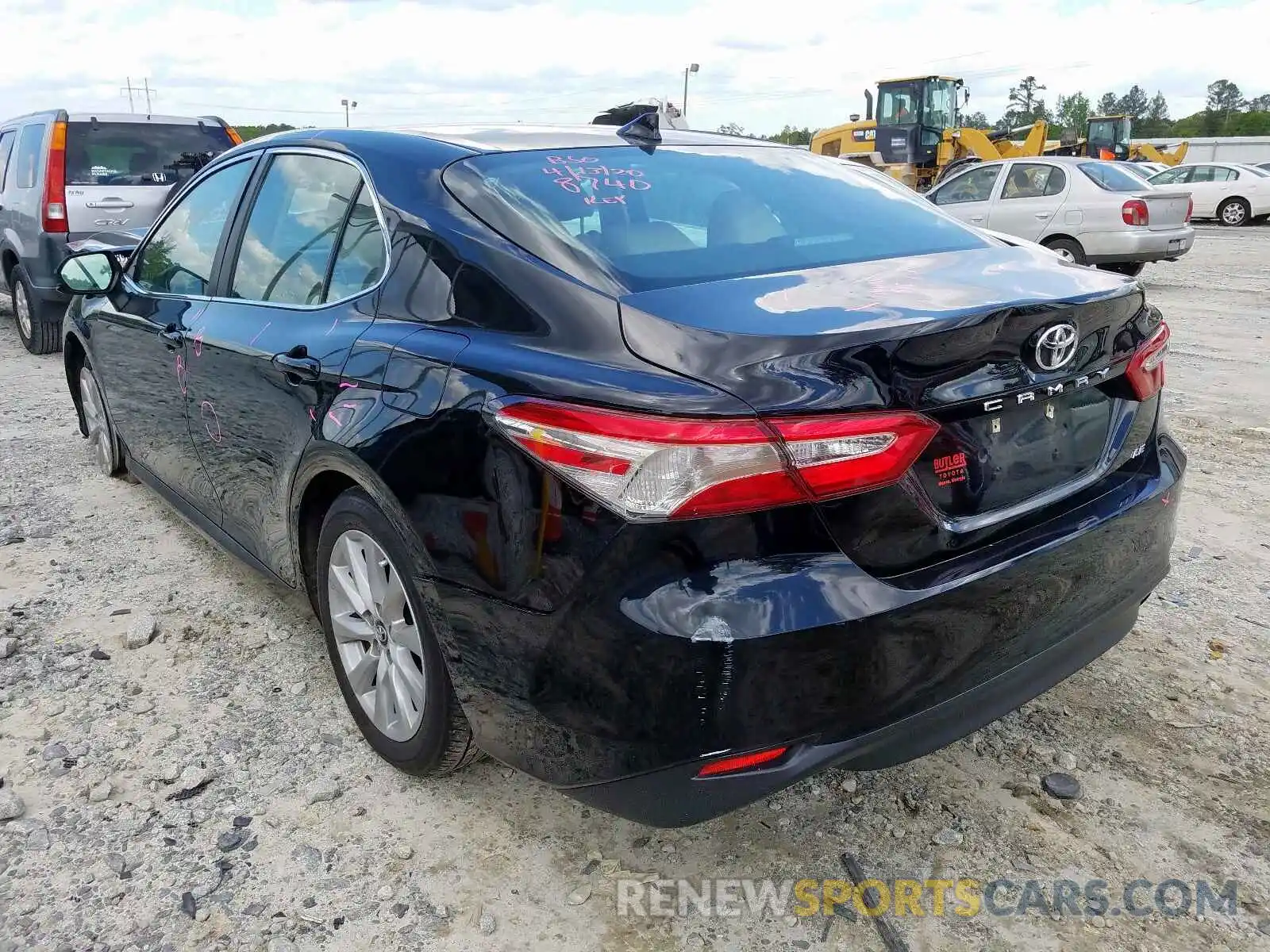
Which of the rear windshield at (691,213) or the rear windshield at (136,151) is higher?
the rear windshield at (136,151)

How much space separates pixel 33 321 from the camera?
8328mm

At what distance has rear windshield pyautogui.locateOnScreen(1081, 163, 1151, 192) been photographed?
11.8 meters

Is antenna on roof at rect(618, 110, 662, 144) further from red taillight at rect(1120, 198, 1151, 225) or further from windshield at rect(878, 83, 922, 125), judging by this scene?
windshield at rect(878, 83, 922, 125)

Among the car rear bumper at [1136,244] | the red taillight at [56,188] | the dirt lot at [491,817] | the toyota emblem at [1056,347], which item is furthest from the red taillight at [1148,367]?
the car rear bumper at [1136,244]

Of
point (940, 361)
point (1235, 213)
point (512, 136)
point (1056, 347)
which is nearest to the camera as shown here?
point (940, 361)

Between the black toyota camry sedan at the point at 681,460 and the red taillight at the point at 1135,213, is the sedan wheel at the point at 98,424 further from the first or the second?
the red taillight at the point at 1135,213

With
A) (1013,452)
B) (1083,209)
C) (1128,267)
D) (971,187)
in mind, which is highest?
(971,187)

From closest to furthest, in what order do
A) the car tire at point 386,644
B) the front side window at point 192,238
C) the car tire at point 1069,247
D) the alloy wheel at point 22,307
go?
the car tire at point 386,644
the front side window at point 192,238
the alloy wheel at point 22,307
the car tire at point 1069,247

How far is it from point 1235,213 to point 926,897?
26625 mm

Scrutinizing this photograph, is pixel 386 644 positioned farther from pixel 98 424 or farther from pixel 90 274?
pixel 98 424

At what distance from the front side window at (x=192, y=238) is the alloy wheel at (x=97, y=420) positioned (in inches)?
39.5

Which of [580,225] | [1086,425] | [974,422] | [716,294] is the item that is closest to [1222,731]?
[1086,425]

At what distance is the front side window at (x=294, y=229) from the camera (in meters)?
2.67

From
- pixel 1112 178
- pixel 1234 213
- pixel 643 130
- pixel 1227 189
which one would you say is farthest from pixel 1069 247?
pixel 1234 213
